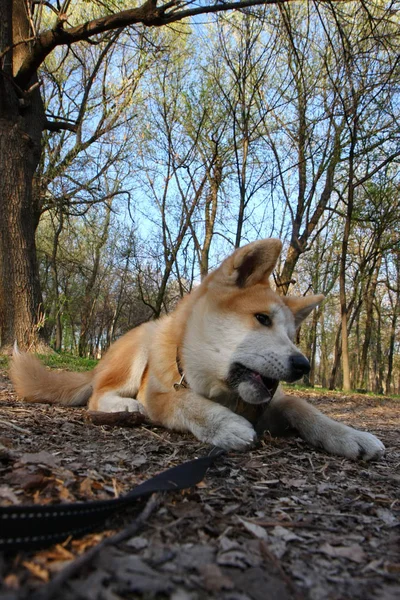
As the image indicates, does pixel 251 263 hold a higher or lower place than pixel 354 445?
higher

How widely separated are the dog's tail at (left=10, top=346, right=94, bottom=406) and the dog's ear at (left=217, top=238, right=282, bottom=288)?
210cm

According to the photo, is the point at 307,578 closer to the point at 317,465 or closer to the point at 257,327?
the point at 317,465

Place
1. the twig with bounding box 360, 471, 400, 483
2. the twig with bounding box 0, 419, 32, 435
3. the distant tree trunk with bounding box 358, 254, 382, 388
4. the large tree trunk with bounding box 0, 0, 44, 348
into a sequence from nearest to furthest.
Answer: the twig with bounding box 360, 471, 400, 483 < the twig with bounding box 0, 419, 32, 435 < the large tree trunk with bounding box 0, 0, 44, 348 < the distant tree trunk with bounding box 358, 254, 382, 388

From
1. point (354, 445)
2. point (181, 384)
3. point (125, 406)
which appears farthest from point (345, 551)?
point (125, 406)

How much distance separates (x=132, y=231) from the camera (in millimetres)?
21750

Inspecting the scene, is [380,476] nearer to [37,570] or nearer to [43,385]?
[37,570]

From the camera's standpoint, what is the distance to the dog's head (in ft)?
9.01

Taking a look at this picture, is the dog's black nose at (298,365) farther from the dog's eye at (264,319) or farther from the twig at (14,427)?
the twig at (14,427)

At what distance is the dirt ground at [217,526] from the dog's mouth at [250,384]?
321 mm

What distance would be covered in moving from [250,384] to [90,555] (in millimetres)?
1855

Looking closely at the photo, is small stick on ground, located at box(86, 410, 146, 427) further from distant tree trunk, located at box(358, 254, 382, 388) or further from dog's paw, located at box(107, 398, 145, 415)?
distant tree trunk, located at box(358, 254, 382, 388)

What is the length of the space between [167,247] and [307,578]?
18374 millimetres

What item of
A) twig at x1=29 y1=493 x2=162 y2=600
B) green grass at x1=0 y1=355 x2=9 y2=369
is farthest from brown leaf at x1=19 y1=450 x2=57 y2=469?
green grass at x1=0 y1=355 x2=9 y2=369

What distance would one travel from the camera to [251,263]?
315cm
